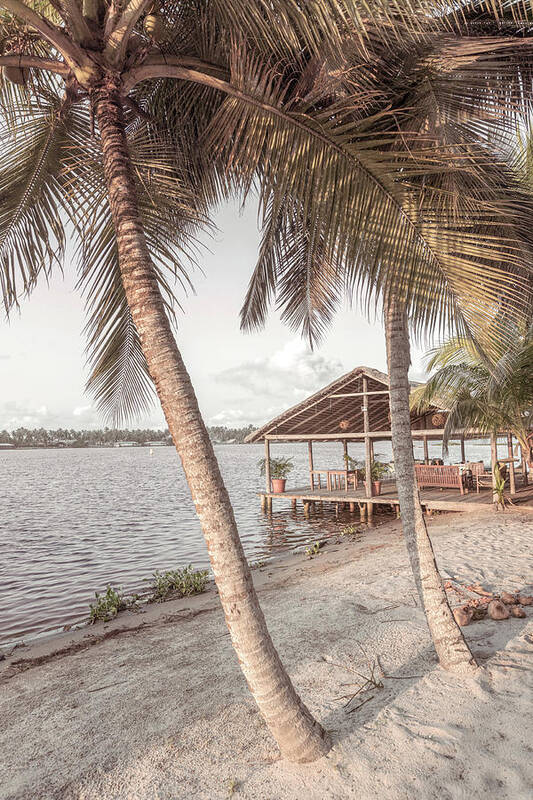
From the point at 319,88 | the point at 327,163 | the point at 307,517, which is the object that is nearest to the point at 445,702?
the point at 327,163

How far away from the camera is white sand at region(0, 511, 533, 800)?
277cm

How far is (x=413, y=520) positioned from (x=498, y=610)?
5.91 ft

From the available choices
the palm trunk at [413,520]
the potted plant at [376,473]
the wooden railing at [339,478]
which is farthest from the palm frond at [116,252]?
the wooden railing at [339,478]

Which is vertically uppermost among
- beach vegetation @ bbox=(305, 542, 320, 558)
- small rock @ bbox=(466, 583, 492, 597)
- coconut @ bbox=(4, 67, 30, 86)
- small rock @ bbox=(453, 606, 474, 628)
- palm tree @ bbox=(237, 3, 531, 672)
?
coconut @ bbox=(4, 67, 30, 86)

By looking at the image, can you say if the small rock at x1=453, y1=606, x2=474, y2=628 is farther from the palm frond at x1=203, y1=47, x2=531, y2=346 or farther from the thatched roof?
the thatched roof

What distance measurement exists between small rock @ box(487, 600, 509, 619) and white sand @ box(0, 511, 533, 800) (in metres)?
0.14

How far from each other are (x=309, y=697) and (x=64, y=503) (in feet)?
99.9

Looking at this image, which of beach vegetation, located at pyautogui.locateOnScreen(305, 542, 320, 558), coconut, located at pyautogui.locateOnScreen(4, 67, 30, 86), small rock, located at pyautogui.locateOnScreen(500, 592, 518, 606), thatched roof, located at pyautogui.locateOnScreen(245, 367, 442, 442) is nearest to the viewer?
coconut, located at pyautogui.locateOnScreen(4, 67, 30, 86)

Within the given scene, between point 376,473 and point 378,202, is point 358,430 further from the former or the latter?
point 378,202

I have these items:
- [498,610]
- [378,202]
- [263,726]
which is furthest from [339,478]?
[378,202]

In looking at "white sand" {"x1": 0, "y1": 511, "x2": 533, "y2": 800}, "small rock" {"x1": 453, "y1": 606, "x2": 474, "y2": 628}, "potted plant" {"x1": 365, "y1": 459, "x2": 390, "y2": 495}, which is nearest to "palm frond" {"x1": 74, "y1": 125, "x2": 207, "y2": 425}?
"white sand" {"x1": 0, "y1": 511, "x2": 533, "y2": 800}

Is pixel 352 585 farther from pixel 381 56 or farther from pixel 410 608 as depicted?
pixel 381 56

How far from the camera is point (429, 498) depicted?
597 inches

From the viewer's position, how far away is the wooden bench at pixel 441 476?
15.8m
